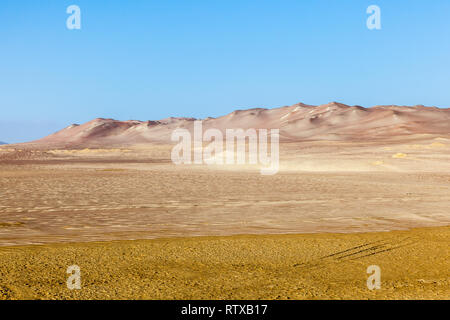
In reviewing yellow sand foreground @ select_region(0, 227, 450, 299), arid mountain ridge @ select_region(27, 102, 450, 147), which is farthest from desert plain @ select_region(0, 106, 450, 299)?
arid mountain ridge @ select_region(27, 102, 450, 147)

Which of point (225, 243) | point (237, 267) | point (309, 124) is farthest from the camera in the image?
point (309, 124)

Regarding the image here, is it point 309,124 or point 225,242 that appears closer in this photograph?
point 225,242

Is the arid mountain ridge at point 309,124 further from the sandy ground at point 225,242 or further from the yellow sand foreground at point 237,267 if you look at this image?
the yellow sand foreground at point 237,267

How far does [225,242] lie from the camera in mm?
7027

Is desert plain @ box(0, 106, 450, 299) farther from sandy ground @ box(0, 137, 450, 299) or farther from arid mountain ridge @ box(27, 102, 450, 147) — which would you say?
arid mountain ridge @ box(27, 102, 450, 147)

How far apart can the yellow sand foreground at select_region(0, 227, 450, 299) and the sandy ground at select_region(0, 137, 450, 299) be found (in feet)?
0.04

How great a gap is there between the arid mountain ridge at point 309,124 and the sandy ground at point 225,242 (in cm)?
6124

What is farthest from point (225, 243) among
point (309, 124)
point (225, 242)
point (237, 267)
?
point (309, 124)

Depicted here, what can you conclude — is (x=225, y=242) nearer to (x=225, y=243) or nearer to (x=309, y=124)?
(x=225, y=243)

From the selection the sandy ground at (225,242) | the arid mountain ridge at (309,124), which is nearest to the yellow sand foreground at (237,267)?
the sandy ground at (225,242)

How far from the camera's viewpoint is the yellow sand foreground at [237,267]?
188 inches

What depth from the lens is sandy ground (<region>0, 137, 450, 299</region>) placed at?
498 cm

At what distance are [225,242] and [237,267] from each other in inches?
51.5
